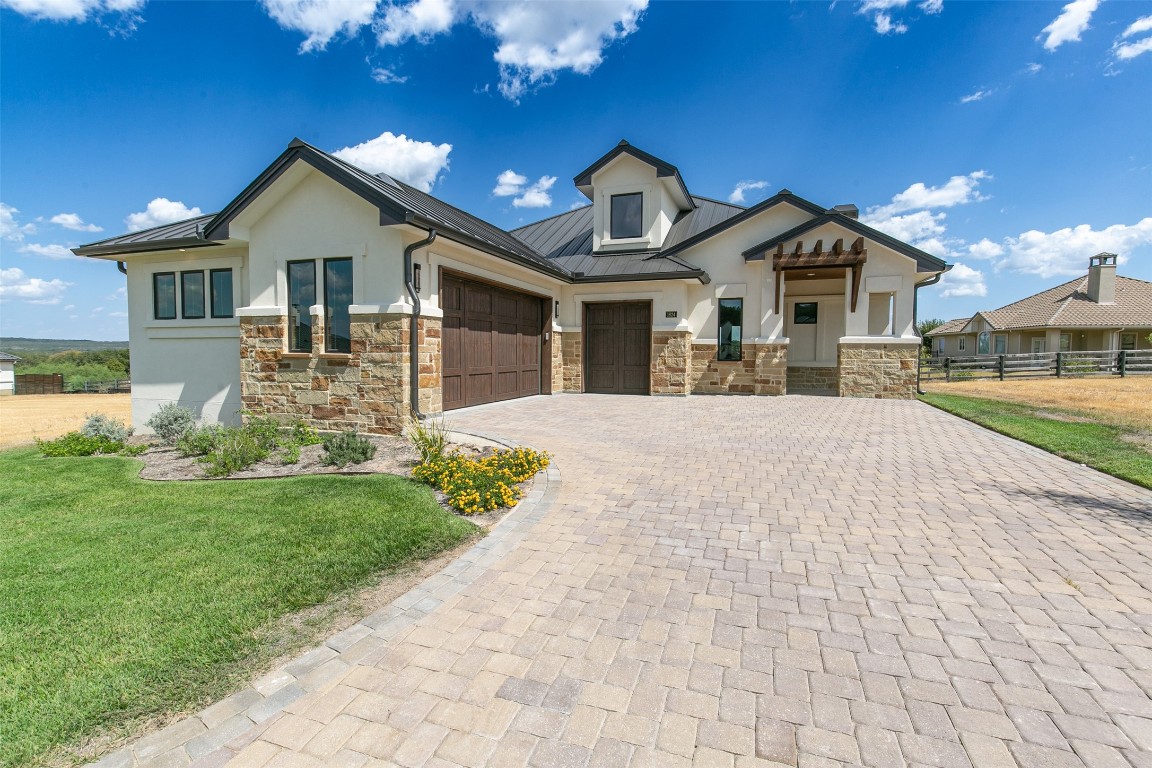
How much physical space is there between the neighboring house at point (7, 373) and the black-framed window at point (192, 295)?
42.0 meters

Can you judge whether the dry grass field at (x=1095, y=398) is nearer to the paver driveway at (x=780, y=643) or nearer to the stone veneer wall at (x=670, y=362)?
the paver driveway at (x=780, y=643)

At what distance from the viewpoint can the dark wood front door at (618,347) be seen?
50.2 feet

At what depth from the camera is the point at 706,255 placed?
15430 mm

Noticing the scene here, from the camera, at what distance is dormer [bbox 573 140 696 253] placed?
15.8 meters

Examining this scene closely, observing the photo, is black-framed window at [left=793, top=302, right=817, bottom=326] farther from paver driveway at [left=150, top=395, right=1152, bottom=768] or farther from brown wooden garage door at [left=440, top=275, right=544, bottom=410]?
paver driveway at [left=150, top=395, right=1152, bottom=768]

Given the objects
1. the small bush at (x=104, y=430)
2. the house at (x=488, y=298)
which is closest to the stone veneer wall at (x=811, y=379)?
the house at (x=488, y=298)

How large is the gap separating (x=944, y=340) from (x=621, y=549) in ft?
174

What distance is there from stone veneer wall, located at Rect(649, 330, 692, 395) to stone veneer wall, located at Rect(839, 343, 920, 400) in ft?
14.6

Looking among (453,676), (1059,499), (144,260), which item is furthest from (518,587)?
(144,260)

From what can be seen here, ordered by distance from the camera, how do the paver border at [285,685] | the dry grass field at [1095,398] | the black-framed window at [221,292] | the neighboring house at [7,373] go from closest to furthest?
the paver border at [285,685], the dry grass field at [1095,398], the black-framed window at [221,292], the neighboring house at [7,373]

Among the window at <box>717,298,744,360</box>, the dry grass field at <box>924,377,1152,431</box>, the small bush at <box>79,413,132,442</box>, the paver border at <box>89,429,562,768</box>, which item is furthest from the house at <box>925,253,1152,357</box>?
the small bush at <box>79,413,132,442</box>

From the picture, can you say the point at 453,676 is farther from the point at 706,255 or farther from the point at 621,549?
the point at 706,255

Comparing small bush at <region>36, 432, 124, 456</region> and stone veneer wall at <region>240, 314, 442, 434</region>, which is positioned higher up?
stone veneer wall at <region>240, 314, 442, 434</region>

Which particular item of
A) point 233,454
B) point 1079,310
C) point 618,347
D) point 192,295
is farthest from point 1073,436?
point 1079,310
